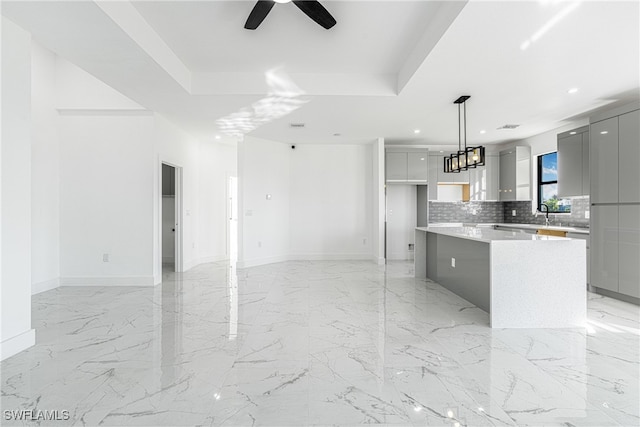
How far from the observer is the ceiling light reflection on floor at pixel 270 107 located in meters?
4.23

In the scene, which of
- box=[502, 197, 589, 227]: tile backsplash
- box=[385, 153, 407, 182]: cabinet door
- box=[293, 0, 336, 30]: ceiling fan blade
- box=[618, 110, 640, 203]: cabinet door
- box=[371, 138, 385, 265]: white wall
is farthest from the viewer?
box=[385, 153, 407, 182]: cabinet door

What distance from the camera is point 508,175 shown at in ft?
23.2

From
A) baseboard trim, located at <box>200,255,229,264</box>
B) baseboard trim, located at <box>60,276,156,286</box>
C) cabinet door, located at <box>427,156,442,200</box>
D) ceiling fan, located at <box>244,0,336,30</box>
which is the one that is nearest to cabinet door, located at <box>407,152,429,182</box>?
cabinet door, located at <box>427,156,442,200</box>

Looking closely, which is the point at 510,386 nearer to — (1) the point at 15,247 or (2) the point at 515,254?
(2) the point at 515,254

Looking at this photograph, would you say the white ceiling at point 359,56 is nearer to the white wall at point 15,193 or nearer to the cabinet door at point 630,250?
the white wall at point 15,193

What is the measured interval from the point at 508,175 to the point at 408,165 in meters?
2.10

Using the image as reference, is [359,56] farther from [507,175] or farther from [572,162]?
[507,175]

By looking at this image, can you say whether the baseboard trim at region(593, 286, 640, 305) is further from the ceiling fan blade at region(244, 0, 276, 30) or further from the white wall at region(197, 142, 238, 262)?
the white wall at region(197, 142, 238, 262)

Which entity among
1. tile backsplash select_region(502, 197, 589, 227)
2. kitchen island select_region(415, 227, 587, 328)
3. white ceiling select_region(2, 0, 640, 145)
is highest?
white ceiling select_region(2, 0, 640, 145)

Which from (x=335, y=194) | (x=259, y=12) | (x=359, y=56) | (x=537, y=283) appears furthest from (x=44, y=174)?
(x=537, y=283)

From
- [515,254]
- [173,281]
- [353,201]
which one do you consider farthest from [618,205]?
[173,281]

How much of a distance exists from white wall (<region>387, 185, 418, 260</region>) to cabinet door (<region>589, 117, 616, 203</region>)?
11.1 ft

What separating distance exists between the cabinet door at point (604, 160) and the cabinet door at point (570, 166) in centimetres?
47

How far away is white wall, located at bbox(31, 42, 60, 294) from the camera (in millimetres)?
4535
